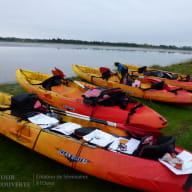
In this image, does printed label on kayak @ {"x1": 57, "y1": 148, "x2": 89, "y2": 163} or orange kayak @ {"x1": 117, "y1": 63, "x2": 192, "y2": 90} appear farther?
orange kayak @ {"x1": 117, "y1": 63, "x2": 192, "y2": 90}

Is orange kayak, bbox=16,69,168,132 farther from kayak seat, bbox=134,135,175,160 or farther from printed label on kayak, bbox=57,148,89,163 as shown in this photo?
printed label on kayak, bbox=57,148,89,163

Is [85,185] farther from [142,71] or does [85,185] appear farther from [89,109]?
[142,71]

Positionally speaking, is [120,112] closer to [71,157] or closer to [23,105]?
[71,157]

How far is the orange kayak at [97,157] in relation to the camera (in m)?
2.51

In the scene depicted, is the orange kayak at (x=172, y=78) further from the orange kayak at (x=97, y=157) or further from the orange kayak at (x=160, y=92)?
the orange kayak at (x=97, y=157)

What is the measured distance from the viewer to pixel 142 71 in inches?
373

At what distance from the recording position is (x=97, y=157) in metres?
2.84

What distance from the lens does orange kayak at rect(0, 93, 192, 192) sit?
2.51m

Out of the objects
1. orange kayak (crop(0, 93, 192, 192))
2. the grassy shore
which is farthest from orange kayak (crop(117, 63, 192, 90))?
orange kayak (crop(0, 93, 192, 192))

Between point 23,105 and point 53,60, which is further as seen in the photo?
point 53,60

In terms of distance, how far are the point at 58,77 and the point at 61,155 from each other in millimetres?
4018

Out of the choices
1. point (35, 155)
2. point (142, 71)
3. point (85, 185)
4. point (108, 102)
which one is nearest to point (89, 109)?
point (108, 102)

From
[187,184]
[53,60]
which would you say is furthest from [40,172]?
[53,60]

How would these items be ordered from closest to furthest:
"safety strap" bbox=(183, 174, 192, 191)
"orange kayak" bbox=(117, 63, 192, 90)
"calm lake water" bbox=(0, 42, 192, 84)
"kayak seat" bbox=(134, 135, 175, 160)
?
"safety strap" bbox=(183, 174, 192, 191), "kayak seat" bbox=(134, 135, 175, 160), "orange kayak" bbox=(117, 63, 192, 90), "calm lake water" bbox=(0, 42, 192, 84)
